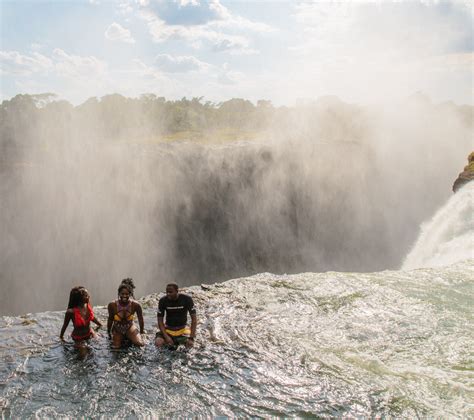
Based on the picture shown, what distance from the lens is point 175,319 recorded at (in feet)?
24.5

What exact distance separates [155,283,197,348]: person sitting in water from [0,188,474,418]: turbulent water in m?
0.27

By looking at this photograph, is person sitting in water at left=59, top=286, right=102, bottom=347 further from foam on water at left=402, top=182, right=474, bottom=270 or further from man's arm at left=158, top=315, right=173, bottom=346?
foam on water at left=402, top=182, right=474, bottom=270

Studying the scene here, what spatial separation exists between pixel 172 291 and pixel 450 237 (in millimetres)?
12886

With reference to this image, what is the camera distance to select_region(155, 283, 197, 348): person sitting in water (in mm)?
7320

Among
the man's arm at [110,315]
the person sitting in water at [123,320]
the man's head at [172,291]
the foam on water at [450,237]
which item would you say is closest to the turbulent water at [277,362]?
the person sitting in water at [123,320]

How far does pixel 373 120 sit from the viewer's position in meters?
33.9

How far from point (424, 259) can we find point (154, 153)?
16631 mm

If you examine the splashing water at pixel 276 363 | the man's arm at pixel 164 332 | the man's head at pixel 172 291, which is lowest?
the splashing water at pixel 276 363

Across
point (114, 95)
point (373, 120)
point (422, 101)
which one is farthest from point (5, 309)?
point (422, 101)

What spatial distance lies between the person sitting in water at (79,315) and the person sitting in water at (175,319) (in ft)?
4.60

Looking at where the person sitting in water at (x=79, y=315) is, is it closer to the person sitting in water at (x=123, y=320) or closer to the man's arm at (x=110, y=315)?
the man's arm at (x=110, y=315)

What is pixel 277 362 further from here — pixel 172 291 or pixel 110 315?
pixel 110 315

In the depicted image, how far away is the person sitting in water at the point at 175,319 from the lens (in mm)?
7320

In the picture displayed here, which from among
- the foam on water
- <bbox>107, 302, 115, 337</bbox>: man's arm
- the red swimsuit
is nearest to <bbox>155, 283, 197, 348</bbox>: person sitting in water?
<bbox>107, 302, 115, 337</bbox>: man's arm
